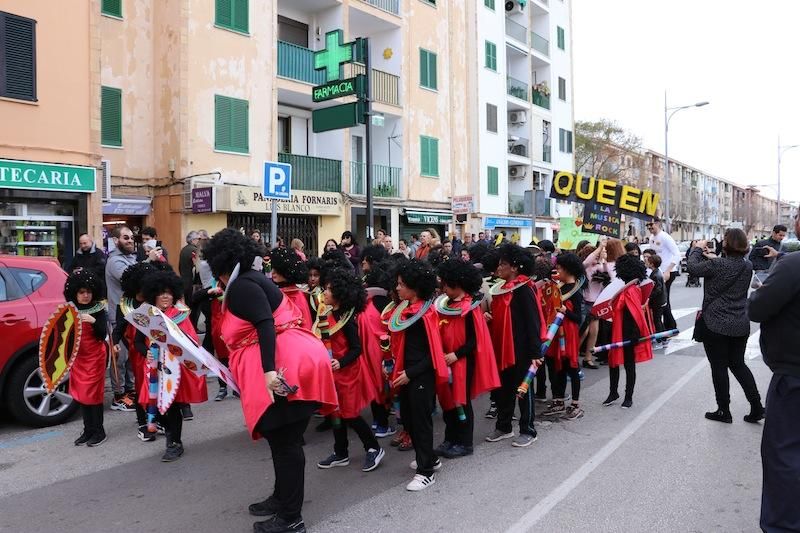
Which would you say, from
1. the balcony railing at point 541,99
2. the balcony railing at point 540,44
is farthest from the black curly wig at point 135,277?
the balcony railing at point 540,44

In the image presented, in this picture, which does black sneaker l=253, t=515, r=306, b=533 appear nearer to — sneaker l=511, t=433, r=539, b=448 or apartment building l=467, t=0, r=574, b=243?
sneaker l=511, t=433, r=539, b=448

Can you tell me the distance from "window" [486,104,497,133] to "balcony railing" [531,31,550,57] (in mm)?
6879

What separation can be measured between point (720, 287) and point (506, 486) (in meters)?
3.03

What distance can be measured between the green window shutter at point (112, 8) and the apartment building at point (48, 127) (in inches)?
111

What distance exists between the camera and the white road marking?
13.4 feet

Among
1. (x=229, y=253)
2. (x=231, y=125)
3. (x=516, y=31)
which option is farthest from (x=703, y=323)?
(x=516, y=31)

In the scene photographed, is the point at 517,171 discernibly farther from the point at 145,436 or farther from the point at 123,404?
the point at 145,436

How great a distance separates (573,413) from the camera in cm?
654

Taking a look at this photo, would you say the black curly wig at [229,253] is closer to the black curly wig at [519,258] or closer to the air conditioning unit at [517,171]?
the black curly wig at [519,258]

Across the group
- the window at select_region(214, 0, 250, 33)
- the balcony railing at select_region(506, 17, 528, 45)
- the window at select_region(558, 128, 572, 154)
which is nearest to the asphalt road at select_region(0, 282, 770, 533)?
the window at select_region(214, 0, 250, 33)

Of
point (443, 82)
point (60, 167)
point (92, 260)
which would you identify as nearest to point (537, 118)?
point (443, 82)

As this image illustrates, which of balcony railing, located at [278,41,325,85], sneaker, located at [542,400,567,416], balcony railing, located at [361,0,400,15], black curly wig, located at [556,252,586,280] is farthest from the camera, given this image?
balcony railing, located at [361,0,400,15]

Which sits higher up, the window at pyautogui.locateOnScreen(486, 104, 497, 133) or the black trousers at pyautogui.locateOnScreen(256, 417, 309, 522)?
the window at pyautogui.locateOnScreen(486, 104, 497, 133)

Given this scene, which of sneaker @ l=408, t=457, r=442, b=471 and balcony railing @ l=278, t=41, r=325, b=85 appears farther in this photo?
balcony railing @ l=278, t=41, r=325, b=85
